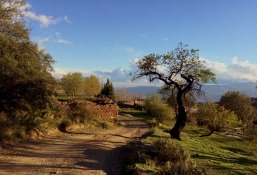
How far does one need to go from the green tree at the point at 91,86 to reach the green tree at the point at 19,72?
68.7 m

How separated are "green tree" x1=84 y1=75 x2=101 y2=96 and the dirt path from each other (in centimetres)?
6778

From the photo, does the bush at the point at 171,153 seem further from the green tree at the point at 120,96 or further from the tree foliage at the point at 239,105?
the green tree at the point at 120,96

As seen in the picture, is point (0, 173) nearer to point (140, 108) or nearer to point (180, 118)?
point (180, 118)

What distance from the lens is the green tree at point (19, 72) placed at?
19172mm

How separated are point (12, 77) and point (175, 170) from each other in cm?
1164

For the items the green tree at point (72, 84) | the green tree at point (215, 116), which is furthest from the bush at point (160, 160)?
the green tree at point (72, 84)

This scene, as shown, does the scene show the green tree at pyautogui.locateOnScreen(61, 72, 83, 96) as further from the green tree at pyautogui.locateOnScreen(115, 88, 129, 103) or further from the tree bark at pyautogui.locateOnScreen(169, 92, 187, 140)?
the tree bark at pyautogui.locateOnScreen(169, 92, 187, 140)

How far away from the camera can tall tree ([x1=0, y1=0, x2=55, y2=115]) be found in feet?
63.1

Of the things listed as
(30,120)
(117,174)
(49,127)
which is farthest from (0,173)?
(49,127)

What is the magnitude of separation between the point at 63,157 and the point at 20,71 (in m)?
5.87

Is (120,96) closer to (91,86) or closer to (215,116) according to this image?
(91,86)

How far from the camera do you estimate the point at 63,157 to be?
690 inches

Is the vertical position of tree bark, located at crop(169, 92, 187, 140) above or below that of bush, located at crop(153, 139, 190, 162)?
above

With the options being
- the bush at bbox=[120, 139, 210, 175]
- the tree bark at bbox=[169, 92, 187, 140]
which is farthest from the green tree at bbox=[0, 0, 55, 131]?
the tree bark at bbox=[169, 92, 187, 140]
